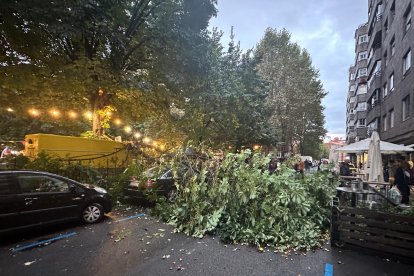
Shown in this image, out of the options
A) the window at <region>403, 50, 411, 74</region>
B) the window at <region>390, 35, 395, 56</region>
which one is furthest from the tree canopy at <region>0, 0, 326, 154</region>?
the window at <region>390, 35, 395, 56</region>

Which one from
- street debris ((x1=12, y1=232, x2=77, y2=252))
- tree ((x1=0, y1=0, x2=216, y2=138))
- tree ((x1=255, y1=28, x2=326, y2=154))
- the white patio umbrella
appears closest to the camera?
street debris ((x1=12, y1=232, x2=77, y2=252))

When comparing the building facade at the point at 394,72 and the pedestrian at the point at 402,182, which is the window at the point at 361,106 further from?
the pedestrian at the point at 402,182

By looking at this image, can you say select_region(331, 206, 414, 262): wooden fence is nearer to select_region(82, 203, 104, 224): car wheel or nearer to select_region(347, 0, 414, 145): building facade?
select_region(82, 203, 104, 224): car wheel

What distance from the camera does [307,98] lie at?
3036cm

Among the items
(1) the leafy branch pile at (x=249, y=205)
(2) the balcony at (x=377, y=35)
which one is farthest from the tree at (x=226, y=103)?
(2) the balcony at (x=377, y=35)

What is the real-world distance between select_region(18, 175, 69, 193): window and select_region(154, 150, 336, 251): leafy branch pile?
284 centimetres

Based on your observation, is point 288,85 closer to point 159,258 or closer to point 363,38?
point 363,38

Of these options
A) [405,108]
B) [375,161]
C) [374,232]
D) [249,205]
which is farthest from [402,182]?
[405,108]

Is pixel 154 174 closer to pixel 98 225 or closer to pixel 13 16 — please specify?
pixel 98 225

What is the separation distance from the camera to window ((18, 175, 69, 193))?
6197 mm

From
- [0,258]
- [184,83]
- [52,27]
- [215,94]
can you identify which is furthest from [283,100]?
[0,258]

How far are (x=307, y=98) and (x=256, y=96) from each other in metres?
11.3

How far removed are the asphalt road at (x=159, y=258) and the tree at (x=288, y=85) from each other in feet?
78.0

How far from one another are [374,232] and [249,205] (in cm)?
261
